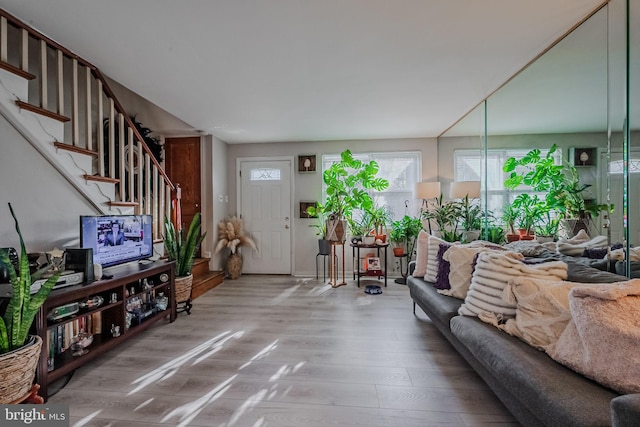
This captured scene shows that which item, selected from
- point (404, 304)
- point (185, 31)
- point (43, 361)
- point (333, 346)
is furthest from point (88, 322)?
point (404, 304)

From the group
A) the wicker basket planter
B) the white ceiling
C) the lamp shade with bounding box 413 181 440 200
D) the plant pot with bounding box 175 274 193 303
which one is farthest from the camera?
the lamp shade with bounding box 413 181 440 200

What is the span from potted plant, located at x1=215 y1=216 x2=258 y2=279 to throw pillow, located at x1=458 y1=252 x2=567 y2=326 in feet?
11.6

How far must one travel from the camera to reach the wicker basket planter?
1.31m

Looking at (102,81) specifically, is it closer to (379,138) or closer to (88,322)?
(88,322)

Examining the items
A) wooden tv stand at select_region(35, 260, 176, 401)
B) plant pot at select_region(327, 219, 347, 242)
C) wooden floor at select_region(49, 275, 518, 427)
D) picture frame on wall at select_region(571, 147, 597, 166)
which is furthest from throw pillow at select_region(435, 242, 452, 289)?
wooden tv stand at select_region(35, 260, 176, 401)

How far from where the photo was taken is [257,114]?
341cm

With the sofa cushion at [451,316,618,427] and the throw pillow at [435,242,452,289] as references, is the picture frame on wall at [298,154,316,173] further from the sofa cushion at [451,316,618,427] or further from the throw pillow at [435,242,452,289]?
the sofa cushion at [451,316,618,427]

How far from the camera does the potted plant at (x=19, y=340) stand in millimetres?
1325

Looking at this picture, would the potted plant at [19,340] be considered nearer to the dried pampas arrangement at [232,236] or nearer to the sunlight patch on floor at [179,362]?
the sunlight patch on floor at [179,362]

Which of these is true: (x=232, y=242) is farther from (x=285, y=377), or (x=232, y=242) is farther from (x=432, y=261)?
(x=432, y=261)

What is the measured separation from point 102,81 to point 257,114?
1.53 meters

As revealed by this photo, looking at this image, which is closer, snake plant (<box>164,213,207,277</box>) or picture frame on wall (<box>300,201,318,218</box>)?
snake plant (<box>164,213,207,277</box>)

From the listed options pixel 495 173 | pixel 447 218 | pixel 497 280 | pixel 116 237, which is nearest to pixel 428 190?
pixel 447 218

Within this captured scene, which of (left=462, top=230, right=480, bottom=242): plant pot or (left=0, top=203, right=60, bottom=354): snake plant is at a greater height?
(left=462, top=230, right=480, bottom=242): plant pot
